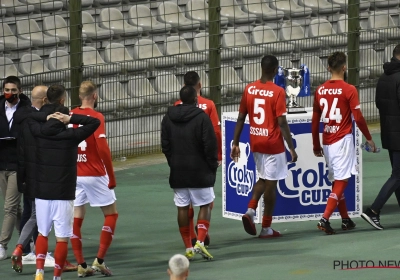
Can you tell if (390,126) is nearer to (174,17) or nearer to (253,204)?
(253,204)

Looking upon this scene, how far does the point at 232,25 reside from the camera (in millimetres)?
17172

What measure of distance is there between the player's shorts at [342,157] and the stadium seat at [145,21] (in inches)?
254

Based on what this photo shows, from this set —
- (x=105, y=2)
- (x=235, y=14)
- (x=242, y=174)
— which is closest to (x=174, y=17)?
(x=105, y=2)

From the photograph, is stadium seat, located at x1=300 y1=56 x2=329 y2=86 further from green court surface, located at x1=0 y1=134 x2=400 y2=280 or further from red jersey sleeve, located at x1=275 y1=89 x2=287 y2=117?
red jersey sleeve, located at x1=275 y1=89 x2=287 y2=117

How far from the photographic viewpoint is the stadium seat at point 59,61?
14.4 metres

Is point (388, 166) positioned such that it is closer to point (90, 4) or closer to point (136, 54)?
point (136, 54)

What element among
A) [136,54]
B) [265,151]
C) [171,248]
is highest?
[136,54]

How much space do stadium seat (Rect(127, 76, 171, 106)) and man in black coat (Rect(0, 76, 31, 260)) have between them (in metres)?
5.21

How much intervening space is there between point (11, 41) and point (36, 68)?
524mm

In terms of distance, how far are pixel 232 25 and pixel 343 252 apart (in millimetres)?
8556

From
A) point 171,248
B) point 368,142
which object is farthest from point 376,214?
point 171,248

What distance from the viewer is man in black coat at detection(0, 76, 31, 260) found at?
9.50m

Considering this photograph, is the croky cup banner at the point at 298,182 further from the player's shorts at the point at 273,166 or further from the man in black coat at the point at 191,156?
the man in black coat at the point at 191,156

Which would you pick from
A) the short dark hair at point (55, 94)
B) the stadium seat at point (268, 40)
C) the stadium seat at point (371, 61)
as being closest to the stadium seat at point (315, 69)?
the stadium seat at point (268, 40)
